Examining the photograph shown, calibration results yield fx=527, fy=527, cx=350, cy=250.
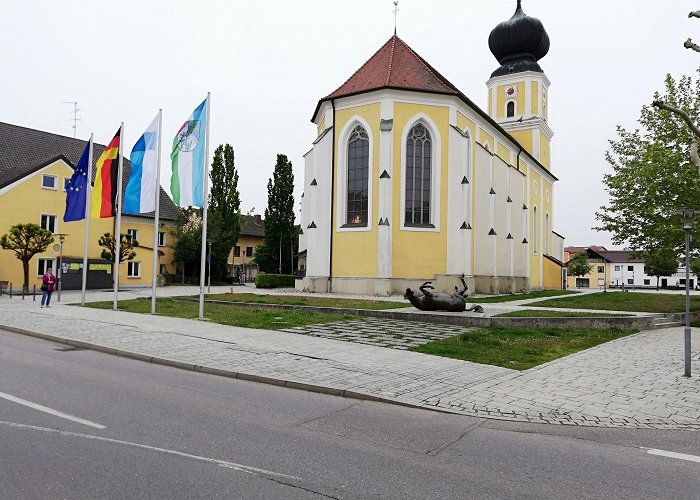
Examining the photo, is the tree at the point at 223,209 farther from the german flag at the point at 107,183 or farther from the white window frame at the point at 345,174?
the german flag at the point at 107,183

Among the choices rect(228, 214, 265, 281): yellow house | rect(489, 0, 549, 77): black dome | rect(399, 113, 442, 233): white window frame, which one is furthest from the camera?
rect(228, 214, 265, 281): yellow house

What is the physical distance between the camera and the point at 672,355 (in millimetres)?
11156

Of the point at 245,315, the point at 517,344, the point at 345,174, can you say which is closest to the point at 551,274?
the point at 345,174

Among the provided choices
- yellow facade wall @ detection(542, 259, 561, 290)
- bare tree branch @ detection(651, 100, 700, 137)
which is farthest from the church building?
yellow facade wall @ detection(542, 259, 561, 290)

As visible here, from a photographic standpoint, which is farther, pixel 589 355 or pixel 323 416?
pixel 589 355

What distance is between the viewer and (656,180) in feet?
Answer: 67.1

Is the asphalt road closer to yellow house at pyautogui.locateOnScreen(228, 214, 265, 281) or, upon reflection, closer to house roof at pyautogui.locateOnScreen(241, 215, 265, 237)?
yellow house at pyautogui.locateOnScreen(228, 214, 265, 281)

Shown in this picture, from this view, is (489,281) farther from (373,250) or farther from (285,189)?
(285,189)

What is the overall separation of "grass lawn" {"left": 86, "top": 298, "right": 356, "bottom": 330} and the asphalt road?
771 cm

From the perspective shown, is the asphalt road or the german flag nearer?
the asphalt road

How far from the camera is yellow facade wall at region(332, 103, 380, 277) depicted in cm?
2819

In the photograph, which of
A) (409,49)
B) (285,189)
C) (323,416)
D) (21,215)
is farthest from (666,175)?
(285,189)

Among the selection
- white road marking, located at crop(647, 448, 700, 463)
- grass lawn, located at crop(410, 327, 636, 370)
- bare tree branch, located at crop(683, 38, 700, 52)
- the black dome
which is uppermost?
the black dome

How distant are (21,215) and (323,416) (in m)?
36.5
